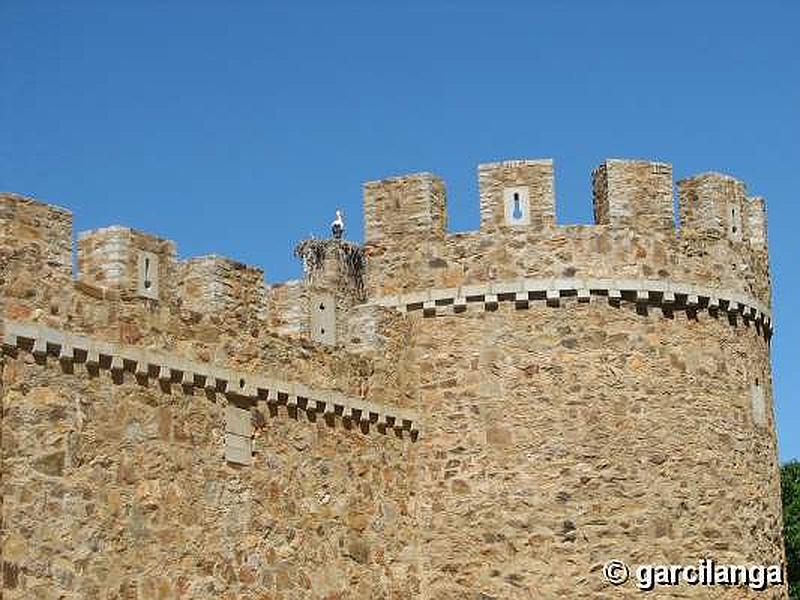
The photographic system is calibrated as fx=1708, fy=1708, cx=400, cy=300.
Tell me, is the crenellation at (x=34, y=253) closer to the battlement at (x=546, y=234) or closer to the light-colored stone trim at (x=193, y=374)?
the light-colored stone trim at (x=193, y=374)

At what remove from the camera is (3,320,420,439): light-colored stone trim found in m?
13.2

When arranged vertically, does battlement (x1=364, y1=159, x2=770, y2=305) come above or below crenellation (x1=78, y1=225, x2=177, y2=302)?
above

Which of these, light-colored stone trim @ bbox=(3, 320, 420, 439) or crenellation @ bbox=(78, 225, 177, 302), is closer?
light-colored stone trim @ bbox=(3, 320, 420, 439)

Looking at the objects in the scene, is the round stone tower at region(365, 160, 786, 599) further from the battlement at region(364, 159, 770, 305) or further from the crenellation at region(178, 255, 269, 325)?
the crenellation at region(178, 255, 269, 325)

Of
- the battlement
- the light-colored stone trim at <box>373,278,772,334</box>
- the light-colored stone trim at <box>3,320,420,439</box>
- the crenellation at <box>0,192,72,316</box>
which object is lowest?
the light-colored stone trim at <box>3,320,420,439</box>

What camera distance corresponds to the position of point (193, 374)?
48.2 feet

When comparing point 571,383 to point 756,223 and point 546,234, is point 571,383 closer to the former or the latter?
point 546,234

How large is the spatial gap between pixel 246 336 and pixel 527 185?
3.78m

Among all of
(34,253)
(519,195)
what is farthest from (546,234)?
(34,253)

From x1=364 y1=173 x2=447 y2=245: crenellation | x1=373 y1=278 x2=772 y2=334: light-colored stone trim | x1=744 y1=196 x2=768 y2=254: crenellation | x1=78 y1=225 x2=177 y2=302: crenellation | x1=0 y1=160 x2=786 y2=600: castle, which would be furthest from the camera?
x1=744 y1=196 x2=768 y2=254: crenellation

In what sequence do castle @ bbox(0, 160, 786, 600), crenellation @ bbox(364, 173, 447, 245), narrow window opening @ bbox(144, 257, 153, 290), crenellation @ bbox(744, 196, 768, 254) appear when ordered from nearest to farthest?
1. narrow window opening @ bbox(144, 257, 153, 290)
2. castle @ bbox(0, 160, 786, 600)
3. crenellation @ bbox(364, 173, 447, 245)
4. crenellation @ bbox(744, 196, 768, 254)

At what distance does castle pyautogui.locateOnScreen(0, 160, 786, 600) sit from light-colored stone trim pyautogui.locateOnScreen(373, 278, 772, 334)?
23mm

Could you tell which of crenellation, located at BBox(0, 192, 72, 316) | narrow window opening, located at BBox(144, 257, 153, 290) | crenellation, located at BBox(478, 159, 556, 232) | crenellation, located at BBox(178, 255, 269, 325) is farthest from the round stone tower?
crenellation, located at BBox(0, 192, 72, 316)

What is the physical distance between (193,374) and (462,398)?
11.6 feet
